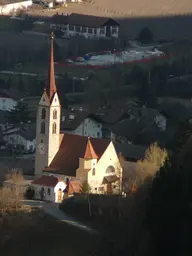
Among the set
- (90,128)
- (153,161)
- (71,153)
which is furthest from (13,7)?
(153,161)

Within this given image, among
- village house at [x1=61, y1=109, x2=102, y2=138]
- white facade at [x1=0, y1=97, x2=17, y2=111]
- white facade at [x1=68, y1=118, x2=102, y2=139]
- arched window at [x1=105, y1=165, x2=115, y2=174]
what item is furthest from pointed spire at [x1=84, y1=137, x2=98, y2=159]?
white facade at [x1=0, y1=97, x2=17, y2=111]

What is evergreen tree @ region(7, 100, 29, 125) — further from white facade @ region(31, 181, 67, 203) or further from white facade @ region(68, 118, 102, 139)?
white facade @ region(31, 181, 67, 203)

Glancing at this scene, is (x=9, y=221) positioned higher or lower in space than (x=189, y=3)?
lower

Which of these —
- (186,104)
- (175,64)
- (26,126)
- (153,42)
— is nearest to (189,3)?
(153,42)

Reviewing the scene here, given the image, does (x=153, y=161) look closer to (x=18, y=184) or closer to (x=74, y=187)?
(x=74, y=187)

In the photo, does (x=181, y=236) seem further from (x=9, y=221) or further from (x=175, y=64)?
(x=175, y=64)

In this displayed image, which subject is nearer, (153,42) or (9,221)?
(9,221)

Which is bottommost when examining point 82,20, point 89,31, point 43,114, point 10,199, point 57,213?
point 57,213
